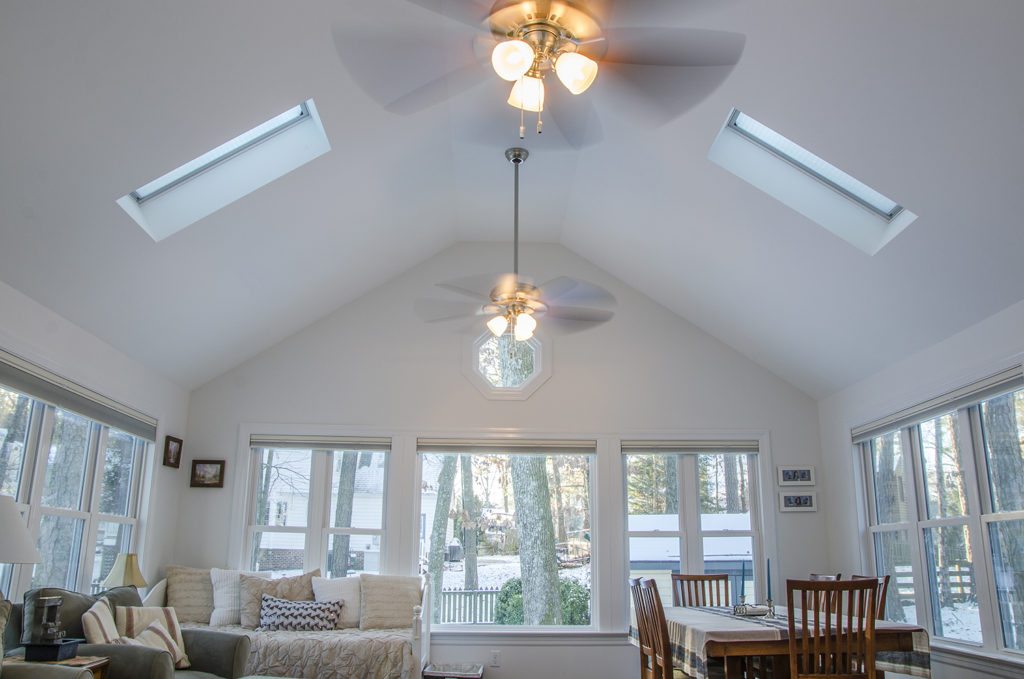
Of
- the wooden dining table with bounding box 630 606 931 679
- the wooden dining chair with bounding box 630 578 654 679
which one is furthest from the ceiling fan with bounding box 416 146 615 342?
the wooden dining table with bounding box 630 606 931 679

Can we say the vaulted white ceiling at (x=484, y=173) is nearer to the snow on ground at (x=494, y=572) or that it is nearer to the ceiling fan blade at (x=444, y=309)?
the ceiling fan blade at (x=444, y=309)

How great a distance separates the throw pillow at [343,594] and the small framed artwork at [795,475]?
329 cm

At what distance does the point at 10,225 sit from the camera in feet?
12.1

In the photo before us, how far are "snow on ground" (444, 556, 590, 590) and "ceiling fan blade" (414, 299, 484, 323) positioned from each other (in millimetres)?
2481

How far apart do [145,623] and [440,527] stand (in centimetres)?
243

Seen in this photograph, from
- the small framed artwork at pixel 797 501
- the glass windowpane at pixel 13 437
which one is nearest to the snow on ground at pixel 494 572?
the small framed artwork at pixel 797 501

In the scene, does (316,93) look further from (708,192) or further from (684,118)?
(708,192)

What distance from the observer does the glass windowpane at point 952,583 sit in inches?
184

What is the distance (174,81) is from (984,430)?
14.7 ft

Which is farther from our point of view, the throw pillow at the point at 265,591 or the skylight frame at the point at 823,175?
the throw pillow at the point at 265,591

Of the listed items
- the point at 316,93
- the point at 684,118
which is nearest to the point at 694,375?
the point at 684,118

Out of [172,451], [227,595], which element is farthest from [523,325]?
[172,451]

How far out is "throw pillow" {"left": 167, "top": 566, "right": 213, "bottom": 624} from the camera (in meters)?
5.73

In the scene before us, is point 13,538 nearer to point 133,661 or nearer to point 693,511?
point 133,661
